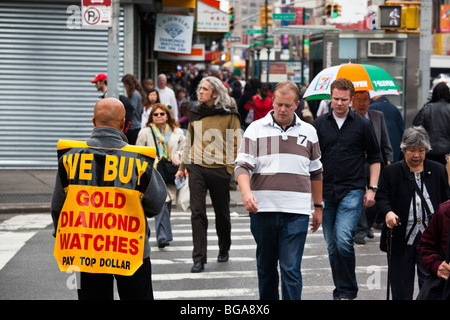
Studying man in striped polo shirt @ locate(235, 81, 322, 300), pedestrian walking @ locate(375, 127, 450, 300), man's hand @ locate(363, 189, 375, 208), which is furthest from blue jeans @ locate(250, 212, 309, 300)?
man's hand @ locate(363, 189, 375, 208)

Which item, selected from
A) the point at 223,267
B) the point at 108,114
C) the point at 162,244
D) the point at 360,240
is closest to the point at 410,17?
the point at 360,240

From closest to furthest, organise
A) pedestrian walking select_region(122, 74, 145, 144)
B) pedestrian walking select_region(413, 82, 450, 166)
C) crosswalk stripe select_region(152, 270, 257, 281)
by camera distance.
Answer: crosswalk stripe select_region(152, 270, 257, 281) < pedestrian walking select_region(413, 82, 450, 166) < pedestrian walking select_region(122, 74, 145, 144)

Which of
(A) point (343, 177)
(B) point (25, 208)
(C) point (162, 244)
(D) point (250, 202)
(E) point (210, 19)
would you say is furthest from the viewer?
(E) point (210, 19)

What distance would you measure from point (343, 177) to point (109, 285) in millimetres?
2869

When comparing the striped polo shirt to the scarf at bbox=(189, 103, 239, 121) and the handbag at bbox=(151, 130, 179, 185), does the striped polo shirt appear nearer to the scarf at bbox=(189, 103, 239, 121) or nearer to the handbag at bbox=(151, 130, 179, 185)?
the scarf at bbox=(189, 103, 239, 121)

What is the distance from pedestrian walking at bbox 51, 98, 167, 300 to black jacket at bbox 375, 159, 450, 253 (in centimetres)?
228

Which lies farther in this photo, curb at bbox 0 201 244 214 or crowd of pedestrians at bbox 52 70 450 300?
curb at bbox 0 201 244 214

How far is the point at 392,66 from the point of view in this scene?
65.2 ft

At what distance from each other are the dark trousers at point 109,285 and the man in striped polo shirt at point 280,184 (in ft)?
4.44

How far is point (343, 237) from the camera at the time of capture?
6.95 meters

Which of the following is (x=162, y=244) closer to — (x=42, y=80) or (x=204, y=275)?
(x=204, y=275)

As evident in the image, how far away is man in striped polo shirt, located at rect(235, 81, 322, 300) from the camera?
603 centimetres
